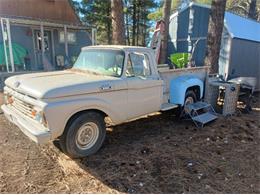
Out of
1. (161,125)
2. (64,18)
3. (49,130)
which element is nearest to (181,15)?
(64,18)

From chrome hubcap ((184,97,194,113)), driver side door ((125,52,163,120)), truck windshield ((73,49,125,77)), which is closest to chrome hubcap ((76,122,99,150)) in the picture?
driver side door ((125,52,163,120))

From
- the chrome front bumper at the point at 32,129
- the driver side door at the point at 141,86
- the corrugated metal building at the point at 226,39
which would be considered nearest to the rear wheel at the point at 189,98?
the driver side door at the point at 141,86

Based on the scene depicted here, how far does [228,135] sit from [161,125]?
161 centimetres

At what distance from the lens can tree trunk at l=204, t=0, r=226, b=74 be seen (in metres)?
8.45

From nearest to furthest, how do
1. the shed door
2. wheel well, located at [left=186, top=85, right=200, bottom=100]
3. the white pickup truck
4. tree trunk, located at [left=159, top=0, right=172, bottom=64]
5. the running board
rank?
the white pickup truck < the running board < wheel well, located at [left=186, top=85, right=200, bottom=100] < tree trunk, located at [left=159, top=0, right=172, bottom=64] < the shed door

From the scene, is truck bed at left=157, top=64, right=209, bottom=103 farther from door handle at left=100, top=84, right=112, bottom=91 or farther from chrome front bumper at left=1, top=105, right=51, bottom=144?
chrome front bumper at left=1, top=105, right=51, bottom=144

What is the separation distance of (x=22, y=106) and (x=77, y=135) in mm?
1077

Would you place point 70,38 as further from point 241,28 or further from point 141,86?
point 141,86

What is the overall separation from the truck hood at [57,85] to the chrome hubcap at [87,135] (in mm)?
648

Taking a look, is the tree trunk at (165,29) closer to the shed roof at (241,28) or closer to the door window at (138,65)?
the shed roof at (241,28)

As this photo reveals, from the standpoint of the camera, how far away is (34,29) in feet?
46.4

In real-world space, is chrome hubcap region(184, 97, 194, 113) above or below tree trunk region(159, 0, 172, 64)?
below

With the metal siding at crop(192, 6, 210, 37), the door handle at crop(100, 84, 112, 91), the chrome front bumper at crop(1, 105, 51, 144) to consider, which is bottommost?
the chrome front bumper at crop(1, 105, 51, 144)

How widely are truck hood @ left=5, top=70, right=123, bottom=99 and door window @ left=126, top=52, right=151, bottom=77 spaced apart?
48 cm
